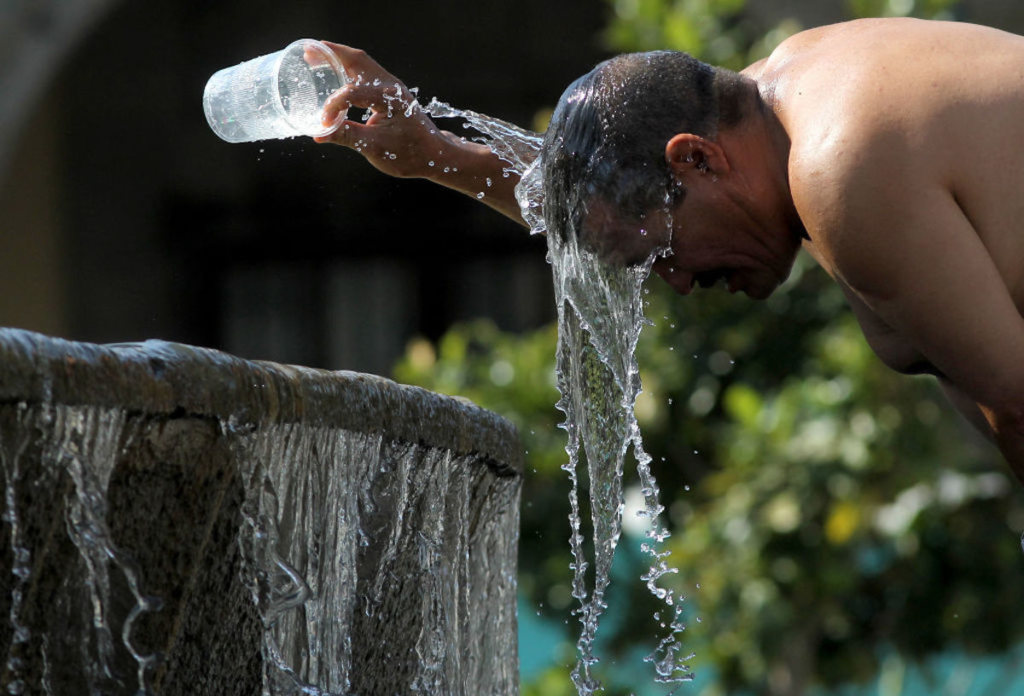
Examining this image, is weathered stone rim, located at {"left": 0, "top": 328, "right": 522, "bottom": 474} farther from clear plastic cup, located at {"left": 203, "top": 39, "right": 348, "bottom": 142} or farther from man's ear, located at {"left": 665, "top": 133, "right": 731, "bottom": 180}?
clear plastic cup, located at {"left": 203, "top": 39, "right": 348, "bottom": 142}

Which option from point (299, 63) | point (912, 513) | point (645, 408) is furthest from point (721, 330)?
point (299, 63)

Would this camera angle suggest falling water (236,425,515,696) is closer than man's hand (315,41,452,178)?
Yes

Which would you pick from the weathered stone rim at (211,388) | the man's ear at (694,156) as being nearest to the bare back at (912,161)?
the man's ear at (694,156)

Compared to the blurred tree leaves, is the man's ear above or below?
below

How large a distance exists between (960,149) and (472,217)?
6.62 m

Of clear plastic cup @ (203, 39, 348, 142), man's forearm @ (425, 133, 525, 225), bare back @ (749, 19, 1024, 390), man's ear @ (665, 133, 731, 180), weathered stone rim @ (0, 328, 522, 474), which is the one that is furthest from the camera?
man's forearm @ (425, 133, 525, 225)

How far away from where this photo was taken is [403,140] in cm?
291

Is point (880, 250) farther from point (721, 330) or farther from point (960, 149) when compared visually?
point (721, 330)

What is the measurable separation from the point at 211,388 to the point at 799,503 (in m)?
3.34

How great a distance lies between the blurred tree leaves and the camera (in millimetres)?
4844

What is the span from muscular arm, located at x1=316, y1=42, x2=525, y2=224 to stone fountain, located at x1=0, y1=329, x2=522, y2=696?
24.3 inches

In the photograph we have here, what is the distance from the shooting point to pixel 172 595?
1826 millimetres

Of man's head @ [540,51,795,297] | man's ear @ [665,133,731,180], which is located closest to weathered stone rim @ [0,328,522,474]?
man's head @ [540,51,795,297]

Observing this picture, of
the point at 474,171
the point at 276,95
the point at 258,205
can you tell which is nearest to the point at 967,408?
the point at 474,171
